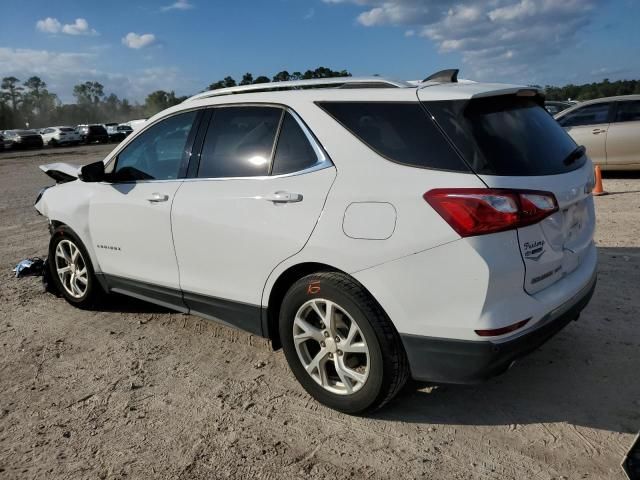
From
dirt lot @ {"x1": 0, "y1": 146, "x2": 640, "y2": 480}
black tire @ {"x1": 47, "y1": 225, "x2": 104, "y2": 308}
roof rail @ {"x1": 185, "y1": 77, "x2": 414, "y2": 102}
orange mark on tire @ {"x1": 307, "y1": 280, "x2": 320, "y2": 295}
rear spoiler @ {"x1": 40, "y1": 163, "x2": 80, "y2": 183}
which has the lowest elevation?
dirt lot @ {"x1": 0, "y1": 146, "x2": 640, "y2": 480}

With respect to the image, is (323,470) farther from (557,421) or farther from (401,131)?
(401,131)

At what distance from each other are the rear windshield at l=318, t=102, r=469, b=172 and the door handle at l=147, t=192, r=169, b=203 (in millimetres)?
1450

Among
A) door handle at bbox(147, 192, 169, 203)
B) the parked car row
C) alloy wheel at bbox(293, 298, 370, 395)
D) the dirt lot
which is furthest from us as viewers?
the parked car row

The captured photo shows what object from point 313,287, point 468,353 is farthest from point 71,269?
point 468,353

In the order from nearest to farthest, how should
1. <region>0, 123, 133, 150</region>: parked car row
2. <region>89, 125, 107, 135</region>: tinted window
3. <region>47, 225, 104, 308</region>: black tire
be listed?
<region>47, 225, 104, 308</region>: black tire < <region>0, 123, 133, 150</region>: parked car row < <region>89, 125, 107, 135</region>: tinted window

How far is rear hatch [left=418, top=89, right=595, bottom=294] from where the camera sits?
2.69 m

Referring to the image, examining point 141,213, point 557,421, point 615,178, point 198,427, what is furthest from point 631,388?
point 615,178

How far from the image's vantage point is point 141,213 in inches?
162

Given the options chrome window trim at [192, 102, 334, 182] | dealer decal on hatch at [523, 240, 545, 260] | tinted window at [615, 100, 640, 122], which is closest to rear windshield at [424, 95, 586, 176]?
dealer decal on hatch at [523, 240, 545, 260]

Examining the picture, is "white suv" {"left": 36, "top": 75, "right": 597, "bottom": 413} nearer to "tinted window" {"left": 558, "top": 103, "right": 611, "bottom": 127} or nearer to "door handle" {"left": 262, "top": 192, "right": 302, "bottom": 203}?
"door handle" {"left": 262, "top": 192, "right": 302, "bottom": 203}

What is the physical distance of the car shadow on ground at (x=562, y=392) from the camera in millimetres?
3092

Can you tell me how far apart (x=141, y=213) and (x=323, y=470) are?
235cm

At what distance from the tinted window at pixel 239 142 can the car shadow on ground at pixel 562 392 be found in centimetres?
172

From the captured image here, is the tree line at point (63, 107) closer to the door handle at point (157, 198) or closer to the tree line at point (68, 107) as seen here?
the tree line at point (68, 107)
